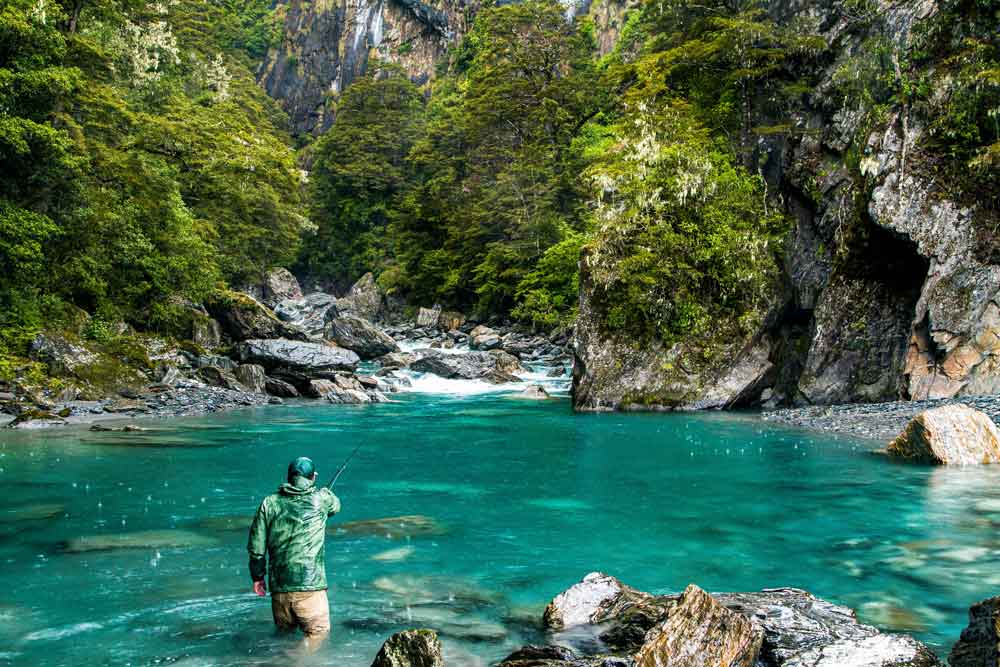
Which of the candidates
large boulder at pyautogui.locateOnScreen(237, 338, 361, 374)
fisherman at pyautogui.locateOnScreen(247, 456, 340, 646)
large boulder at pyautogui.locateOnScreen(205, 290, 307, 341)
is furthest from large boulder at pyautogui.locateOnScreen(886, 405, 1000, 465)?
large boulder at pyautogui.locateOnScreen(205, 290, 307, 341)

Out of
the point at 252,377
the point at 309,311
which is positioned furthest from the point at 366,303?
the point at 252,377

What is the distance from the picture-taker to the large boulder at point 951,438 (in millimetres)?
13117

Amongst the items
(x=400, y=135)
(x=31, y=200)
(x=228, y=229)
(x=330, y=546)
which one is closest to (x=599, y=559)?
(x=330, y=546)

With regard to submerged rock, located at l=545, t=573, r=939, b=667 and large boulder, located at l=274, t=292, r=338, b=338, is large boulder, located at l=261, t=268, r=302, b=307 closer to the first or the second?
large boulder, located at l=274, t=292, r=338, b=338

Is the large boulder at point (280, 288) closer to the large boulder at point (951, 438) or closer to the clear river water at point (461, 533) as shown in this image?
the clear river water at point (461, 533)

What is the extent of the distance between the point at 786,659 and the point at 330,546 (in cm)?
569

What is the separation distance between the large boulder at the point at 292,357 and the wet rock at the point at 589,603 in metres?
20.6

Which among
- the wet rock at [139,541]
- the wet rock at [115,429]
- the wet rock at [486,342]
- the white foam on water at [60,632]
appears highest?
the wet rock at [486,342]

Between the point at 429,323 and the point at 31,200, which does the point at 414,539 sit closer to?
the point at 31,200

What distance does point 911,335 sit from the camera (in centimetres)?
1842

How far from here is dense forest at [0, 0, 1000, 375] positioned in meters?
20.0

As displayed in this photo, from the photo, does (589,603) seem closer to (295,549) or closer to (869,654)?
(869,654)

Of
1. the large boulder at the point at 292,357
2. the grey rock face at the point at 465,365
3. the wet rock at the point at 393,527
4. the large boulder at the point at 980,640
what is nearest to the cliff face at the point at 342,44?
the grey rock face at the point at 465,365

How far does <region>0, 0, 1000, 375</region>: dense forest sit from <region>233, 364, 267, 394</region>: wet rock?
4.13 m
